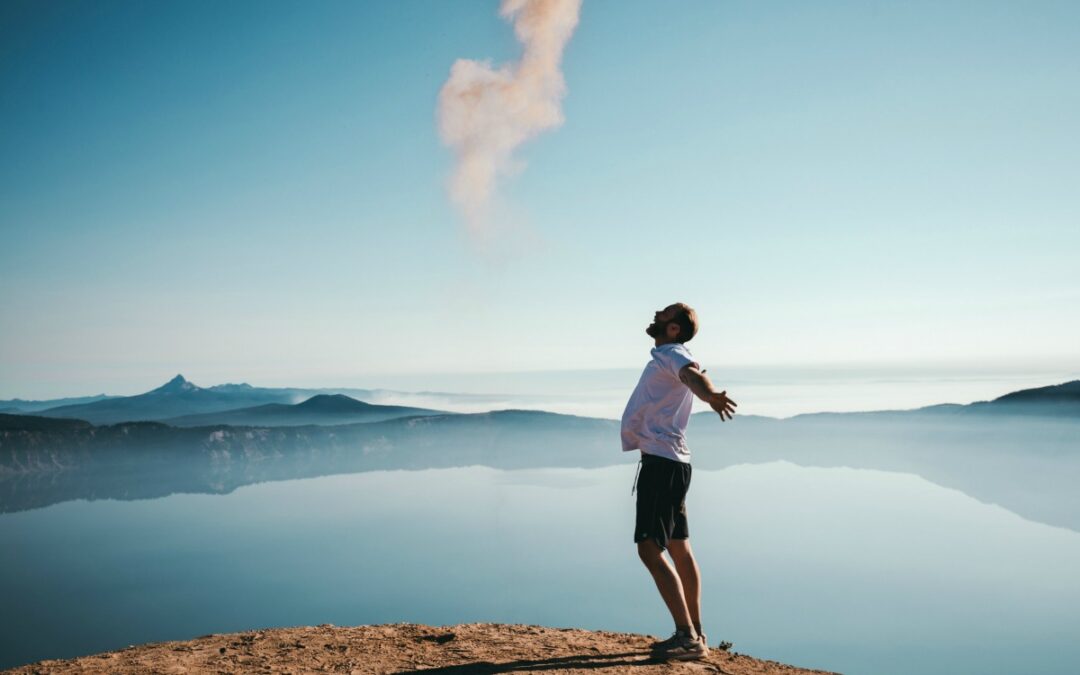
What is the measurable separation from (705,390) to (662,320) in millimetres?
936

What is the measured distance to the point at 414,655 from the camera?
18.2ft

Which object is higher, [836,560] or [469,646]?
[469,646]

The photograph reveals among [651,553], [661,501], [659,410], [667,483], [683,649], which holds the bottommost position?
[683,649]

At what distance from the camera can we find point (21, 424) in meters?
115

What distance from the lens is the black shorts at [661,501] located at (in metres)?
4.95

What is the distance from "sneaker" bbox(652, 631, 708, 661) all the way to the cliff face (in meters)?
0.05

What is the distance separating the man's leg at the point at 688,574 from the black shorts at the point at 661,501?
0.07 m

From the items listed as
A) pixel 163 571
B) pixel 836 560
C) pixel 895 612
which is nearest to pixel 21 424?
pixel 163 571

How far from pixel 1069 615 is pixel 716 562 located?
8428 centimetres

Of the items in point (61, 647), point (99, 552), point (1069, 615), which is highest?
point (61, 647)

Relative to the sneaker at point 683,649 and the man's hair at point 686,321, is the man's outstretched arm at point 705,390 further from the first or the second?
the sneaker at point 683,649

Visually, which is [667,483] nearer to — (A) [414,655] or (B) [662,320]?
(B) [662,320]

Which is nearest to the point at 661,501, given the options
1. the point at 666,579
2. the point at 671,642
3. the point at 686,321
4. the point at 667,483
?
the point at 667,483

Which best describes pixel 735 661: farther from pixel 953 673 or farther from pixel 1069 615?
pixel 1069 615
